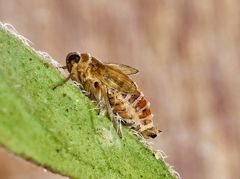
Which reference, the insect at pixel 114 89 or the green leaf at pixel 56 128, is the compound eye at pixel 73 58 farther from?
the green leaf at pixel 56 128

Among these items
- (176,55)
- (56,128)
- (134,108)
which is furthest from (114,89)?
(176,55)

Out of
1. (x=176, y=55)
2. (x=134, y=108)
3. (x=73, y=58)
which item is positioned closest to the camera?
(x=134, y=108)

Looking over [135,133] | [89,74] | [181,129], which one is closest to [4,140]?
[135,133]

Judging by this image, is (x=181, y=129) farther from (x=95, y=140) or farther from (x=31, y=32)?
(x=95, y=140)

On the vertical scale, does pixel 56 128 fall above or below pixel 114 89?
below

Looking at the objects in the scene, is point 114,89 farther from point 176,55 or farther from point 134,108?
point 176,55
